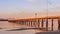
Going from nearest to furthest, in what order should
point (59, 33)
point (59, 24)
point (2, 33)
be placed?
point (59, 33) → point (2, 33) → point (59, 24)

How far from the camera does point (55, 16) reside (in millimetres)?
4605

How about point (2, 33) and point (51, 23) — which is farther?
point (51, 23)

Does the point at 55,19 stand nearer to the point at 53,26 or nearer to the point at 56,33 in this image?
the point at 53,26

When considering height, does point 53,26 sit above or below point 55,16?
below

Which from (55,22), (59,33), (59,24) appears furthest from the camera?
(55,22)

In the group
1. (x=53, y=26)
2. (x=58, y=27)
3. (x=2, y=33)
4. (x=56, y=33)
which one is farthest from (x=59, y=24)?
(x=2, y=33)

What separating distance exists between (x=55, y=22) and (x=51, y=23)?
0.84ft

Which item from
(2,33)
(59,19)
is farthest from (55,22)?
(2,33)

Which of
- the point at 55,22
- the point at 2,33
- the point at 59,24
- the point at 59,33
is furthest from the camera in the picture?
the point at 55,22

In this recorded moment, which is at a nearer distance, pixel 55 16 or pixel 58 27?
pixel 58 27

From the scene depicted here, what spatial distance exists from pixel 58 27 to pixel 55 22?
0.29 m

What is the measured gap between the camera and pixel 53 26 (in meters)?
4.65

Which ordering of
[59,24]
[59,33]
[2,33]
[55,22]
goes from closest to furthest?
[59,33] → [2,33] → [59,24] → [55,22]

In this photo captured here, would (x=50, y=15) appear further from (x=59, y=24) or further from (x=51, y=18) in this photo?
(x=59, y=24)
